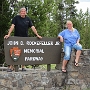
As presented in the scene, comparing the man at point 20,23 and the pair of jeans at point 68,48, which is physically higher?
the man at point 20,23

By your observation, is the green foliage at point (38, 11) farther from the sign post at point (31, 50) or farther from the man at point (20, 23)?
the man at point (20, 23)

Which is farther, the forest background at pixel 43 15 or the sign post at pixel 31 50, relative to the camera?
the forest background at pixel 43 15

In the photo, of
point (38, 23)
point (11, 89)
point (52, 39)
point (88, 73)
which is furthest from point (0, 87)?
point (38, 23)

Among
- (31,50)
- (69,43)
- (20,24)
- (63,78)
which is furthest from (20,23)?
(63,78)

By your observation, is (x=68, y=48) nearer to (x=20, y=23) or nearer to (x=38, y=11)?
(x=20, y=23)

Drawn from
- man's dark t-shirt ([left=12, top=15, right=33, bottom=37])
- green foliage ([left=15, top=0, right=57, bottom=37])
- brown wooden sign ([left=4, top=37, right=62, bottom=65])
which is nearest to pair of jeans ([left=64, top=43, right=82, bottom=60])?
brown wooden sign ([left=4, top=37, right=62, bottom=65])

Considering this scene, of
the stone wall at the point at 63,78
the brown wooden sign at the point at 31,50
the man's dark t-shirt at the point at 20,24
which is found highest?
the man's dark t-shirt at the point at 20,24

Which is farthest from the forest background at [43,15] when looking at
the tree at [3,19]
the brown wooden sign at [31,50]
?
the brown wooden sign at [31,50]

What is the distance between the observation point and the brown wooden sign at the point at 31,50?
7.62 m

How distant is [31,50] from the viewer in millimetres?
7820

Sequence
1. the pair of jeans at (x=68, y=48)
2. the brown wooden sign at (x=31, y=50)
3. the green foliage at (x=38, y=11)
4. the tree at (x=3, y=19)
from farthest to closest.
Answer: the green foliage at (x=38, y=11) → the tree at (x=3, y=19) → the pair of jeans at (x=68, y=48) → the brown wooden sign at (x=31, y=50)

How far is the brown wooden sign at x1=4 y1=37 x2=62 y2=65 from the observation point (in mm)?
7620

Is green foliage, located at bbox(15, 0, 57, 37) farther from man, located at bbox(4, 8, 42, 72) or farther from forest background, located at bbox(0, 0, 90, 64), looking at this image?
man, located at bbox(4, 8, 42, 72)

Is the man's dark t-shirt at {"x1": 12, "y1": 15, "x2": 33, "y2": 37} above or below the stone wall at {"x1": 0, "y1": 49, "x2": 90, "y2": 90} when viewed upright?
above
